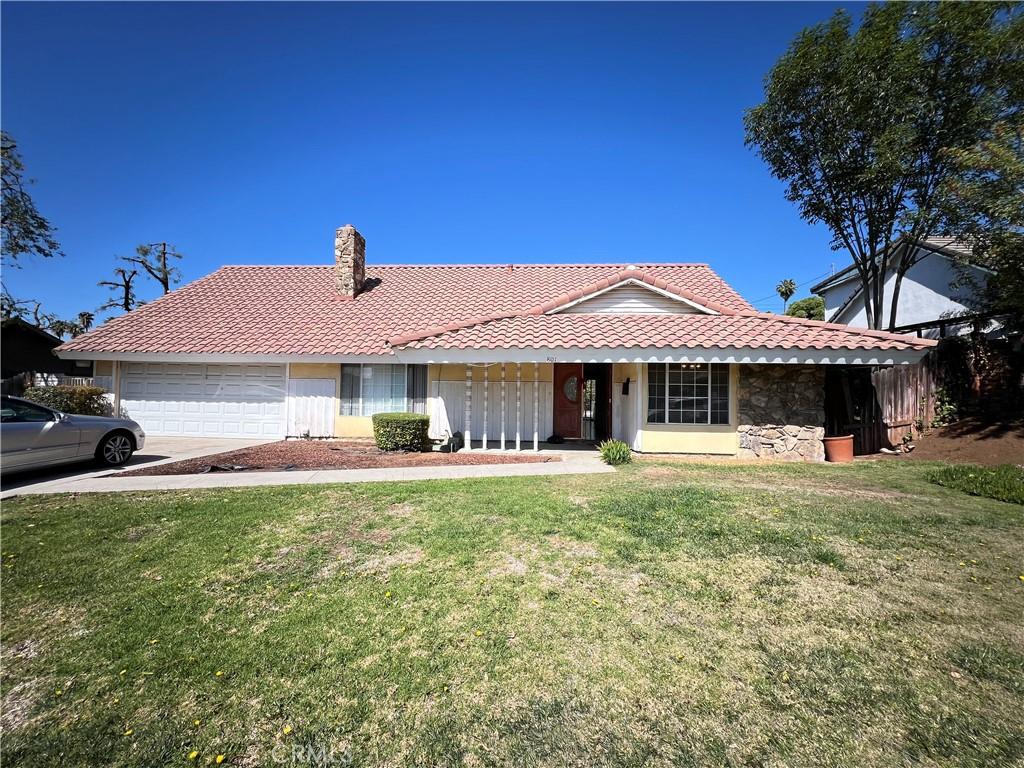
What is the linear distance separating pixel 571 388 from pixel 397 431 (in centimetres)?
562

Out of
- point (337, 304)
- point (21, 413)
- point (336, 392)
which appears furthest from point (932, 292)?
point (21, 413)

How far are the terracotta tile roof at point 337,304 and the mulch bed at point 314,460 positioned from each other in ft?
11.4

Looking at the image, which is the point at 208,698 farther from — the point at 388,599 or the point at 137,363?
the point at 137,363

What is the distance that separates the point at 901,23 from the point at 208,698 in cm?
1849

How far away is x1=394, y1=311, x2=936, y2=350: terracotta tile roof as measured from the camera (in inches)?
379

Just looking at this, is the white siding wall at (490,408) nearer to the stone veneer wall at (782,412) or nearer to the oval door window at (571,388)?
the oval door window at (571,388)

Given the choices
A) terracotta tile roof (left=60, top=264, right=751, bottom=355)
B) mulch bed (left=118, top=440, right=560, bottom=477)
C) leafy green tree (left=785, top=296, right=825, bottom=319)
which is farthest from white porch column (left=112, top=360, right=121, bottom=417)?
leafy green tree (left=785, top=296, right=825, bottom=319)

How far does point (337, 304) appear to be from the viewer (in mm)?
16219

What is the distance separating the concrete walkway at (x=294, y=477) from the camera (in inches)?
287

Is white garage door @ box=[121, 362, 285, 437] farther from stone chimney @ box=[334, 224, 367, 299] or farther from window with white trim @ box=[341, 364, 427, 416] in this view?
stone chimney @ box=[334, 224, 367, 299]

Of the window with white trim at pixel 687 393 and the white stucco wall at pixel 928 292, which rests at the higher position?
the white stucco wall at pixel 928 292

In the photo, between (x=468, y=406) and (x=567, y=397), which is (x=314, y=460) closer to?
(x=468, y=406)
